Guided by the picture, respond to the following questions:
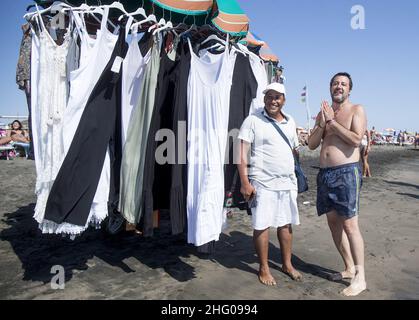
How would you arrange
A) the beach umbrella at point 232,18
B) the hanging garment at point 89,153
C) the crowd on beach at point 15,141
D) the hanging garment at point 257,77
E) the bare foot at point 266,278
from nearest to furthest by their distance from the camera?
the hanging garment at point 89,153, the bare foot at point 266,278, the hanging garment at point 257,77, the beach umbrella at point 232,18, the crowd on beach at point 15,141

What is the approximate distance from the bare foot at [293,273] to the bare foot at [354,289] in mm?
457

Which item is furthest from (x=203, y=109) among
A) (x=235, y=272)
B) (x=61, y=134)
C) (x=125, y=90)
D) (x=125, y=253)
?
(x=125, y=253)

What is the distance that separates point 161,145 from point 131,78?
675mm

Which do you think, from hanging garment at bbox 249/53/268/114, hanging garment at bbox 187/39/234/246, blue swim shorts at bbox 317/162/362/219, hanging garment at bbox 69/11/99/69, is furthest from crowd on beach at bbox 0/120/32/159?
blue swim shorts at bbox 317/162/362/219

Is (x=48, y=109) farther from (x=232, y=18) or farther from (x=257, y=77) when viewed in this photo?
(x=232, y=18)

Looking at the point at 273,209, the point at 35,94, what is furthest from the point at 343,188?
the point at 35,94

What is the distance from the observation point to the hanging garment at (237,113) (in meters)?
3.34

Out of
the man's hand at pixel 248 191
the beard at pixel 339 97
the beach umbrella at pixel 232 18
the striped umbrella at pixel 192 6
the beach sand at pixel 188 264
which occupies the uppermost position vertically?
the beach umbrella at pixel 232 18

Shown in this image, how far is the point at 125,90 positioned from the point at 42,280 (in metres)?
2.08

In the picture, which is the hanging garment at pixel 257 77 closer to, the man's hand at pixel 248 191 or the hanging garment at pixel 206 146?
the hanging garment at pixel 206 146

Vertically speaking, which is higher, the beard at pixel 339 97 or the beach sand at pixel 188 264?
the beard at pixel 339 97

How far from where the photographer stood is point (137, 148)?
9.80 ft

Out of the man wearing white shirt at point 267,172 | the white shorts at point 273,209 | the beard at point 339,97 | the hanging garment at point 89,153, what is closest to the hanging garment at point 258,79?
the man wearing white shirt at point 267,172

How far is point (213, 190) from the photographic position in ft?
9.70
